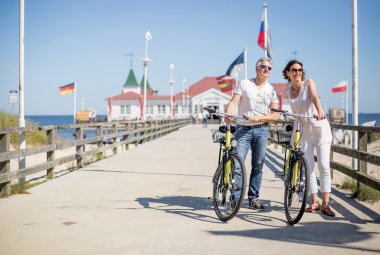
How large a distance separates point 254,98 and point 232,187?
1.19 meters

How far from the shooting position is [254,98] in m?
6.02

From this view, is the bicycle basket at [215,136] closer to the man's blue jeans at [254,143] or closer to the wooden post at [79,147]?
the man's blue jeans at [254,143]

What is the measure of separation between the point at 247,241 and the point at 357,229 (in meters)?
1.34

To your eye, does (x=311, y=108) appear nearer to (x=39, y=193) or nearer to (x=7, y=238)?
(x=7, y=238)

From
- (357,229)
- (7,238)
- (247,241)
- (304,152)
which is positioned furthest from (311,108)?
(7,238)

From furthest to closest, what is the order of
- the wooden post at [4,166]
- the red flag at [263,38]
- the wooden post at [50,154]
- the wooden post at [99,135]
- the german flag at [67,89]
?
the german flag at [67,89] → the red flag at [263,38] → the wooden post at [99,135] → the wooden post at [50,154] → the wooden post at [4,166]

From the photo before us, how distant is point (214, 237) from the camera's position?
15.7 ft

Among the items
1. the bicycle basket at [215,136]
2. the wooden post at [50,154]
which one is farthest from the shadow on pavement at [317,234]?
the wooden post at [50,154]

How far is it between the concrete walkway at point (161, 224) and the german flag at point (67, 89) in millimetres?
35043

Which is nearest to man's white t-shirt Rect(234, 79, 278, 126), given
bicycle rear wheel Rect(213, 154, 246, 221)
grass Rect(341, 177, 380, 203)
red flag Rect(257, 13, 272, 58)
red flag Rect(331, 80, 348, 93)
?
bicycle rear wheel Rect(213, 154, 246, 221)

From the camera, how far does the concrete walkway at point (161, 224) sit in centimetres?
→ 441

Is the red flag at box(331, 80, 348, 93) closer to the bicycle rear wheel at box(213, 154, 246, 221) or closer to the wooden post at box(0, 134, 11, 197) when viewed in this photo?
the wooden post at box(0, 134, 11, 197)

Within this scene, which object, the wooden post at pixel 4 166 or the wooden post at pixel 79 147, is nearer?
the wooden post at pixel 4 166

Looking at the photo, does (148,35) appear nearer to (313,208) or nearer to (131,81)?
(313,208)
